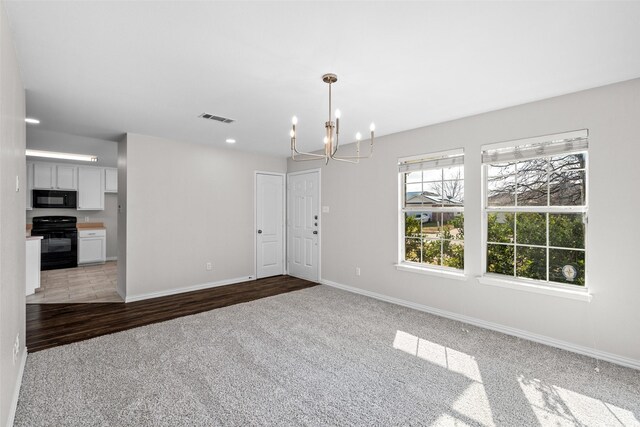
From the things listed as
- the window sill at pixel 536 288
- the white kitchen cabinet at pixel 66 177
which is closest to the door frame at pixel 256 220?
the window sill at pixel 536 288

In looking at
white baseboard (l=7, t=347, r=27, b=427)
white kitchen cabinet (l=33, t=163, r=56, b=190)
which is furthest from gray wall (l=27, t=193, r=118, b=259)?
white baseboard (l=7, t=347, r=27, b=427)

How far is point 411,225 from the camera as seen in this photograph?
13.8ft

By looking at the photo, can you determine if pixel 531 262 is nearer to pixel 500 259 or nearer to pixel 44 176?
pixel 500 259

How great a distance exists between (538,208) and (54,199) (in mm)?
8920

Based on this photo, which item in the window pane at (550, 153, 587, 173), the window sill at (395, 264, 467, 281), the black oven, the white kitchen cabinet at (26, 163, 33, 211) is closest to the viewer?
the window pane at (550, 153, 587, 173)

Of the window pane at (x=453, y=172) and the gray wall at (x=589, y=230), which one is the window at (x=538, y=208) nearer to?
the gray wall at (x=589, y=230)

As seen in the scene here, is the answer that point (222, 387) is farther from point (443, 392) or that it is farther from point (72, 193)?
point (72, 193)

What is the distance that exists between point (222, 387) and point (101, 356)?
1.29 metres

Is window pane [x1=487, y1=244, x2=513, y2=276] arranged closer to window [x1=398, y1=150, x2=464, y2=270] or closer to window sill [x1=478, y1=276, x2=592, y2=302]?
window sill [x1=478, y1=276, x2=592, y2=302]

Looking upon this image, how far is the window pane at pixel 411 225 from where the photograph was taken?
414cm

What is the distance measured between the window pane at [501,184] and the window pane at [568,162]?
0.36m

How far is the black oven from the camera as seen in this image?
654 centimetres

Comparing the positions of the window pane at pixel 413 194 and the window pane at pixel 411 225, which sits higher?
the window pane at pixel 413 194

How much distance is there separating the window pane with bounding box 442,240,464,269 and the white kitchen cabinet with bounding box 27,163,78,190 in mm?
8001
